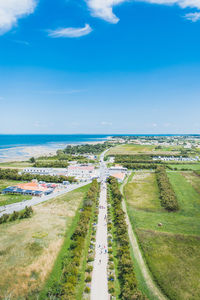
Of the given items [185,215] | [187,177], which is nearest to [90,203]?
[185,215]

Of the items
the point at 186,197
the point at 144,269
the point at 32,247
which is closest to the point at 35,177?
the point at 32,247

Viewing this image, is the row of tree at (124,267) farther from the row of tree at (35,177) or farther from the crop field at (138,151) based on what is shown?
the crop field at (138,151)

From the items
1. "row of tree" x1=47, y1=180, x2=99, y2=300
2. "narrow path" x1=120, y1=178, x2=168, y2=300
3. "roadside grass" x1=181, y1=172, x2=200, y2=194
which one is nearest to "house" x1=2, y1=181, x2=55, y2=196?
"row of tree" x1=47, y1=180, x2=99, y2=300

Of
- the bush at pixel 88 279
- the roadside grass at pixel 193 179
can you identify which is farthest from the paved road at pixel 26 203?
the roadside grass at pixel 193 179

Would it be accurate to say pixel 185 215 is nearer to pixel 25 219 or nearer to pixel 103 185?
pixel 103 185

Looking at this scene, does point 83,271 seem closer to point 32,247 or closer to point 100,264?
point 100,264

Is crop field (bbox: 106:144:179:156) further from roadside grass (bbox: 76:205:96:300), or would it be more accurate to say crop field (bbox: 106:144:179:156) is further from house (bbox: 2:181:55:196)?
roadside grass (bbox: 76:205:96:300)

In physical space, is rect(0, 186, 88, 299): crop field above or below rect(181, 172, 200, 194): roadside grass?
below
